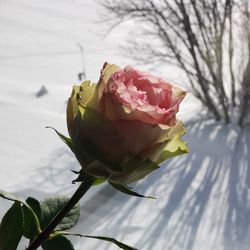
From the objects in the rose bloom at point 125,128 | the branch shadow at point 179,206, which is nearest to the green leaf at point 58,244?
the rose bloom at point 125,128

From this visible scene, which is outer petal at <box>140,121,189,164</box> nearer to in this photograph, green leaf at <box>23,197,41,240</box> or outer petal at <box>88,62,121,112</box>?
outer petal at <box>88,62,121,112</box>

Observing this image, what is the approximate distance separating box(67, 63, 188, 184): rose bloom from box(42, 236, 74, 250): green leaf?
13 cm

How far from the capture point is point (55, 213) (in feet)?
1.34

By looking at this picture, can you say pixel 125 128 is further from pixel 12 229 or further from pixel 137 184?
pixel 137 184

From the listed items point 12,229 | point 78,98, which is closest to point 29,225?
point 12,229

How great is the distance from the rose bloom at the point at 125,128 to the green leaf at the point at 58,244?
0.43 ft

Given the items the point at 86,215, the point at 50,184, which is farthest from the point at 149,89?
the point at 50,184

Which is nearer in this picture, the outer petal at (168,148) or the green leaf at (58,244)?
the outer petal at (168,148)

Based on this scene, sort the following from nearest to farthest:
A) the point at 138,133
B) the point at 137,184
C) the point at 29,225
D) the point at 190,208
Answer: the point at 138,133
the point at 29,225
the point at 190,208
the point at 137,184

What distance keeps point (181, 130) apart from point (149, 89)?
34 mm

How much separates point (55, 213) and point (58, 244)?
3 cm

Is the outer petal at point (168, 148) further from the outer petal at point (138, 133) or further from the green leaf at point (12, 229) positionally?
the green leaf at point (12, 229)

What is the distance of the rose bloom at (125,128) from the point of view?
0.27 meters

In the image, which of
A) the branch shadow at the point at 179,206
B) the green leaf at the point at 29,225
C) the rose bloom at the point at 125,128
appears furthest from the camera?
the branch shadow at the point at 179,206
